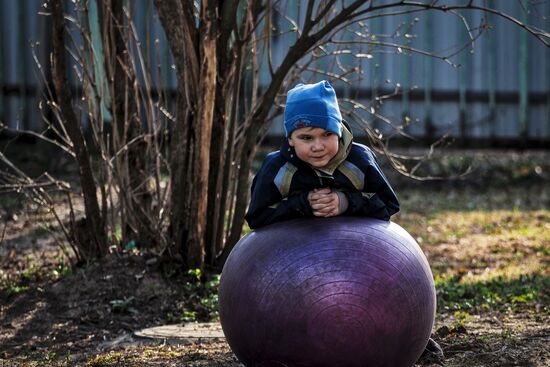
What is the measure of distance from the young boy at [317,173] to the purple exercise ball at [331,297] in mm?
122

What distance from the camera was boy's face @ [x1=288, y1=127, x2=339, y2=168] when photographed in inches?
193

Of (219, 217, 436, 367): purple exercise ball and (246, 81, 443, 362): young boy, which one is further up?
(246, 81, 443, 362): young boy

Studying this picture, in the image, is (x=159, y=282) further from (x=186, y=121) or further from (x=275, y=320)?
(x=275, y=320)

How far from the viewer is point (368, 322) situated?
178 inches

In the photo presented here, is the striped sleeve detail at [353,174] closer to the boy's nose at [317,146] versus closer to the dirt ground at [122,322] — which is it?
the boy's nose at [317,146]

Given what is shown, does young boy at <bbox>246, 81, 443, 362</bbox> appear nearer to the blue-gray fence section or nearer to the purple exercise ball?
the purple exercise ball

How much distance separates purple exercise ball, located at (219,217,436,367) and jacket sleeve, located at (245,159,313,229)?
11cm

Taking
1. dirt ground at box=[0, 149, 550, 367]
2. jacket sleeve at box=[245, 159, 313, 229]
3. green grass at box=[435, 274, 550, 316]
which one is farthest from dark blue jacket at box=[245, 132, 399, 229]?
green grass at box=[435, 274, 550, 316]

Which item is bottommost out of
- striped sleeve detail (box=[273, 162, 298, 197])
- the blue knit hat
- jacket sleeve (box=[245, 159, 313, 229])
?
jacket sleeve (box=[245, 159, 313, 229])

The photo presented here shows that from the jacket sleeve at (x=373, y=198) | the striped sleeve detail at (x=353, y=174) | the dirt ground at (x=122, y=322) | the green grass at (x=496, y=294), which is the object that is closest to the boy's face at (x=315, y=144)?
the striped sleeve detail at (x=353, y=174)

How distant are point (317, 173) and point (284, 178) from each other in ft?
0.54

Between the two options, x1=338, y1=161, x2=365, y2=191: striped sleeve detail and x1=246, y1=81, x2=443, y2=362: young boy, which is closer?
x1=246, y1=81, x2=443, y2=362: young boy

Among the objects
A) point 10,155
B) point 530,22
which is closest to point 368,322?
point 10,155

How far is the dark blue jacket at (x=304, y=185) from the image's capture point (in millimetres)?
4980
